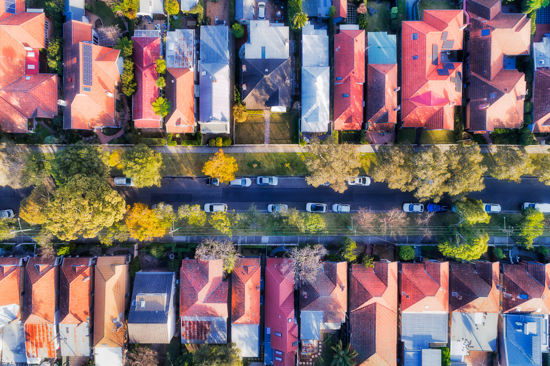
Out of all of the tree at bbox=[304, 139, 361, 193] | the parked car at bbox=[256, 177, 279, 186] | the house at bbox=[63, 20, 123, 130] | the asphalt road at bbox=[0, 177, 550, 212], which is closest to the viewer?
the tree at bbox=[304, 139, 361, 193]

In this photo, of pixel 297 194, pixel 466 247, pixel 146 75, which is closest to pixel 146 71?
pixel 146 75

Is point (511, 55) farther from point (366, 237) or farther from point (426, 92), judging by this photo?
point (366, 237)

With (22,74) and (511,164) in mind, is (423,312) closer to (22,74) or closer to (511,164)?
(511,164)

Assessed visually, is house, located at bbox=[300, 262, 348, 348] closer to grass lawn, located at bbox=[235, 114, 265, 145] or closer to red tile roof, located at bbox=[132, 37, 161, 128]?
grass lawn, located at bbox=[235, 114, 265, 145]

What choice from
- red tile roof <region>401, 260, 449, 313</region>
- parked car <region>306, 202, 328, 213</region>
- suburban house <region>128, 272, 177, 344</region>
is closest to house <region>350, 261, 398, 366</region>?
red tile roof <region>401, 260, 449, 313</region>

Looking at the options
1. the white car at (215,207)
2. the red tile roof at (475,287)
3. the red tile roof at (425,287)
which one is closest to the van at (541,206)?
the red tile roof at (475,287)

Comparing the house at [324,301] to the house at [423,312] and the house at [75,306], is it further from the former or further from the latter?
the house at [75,306]
